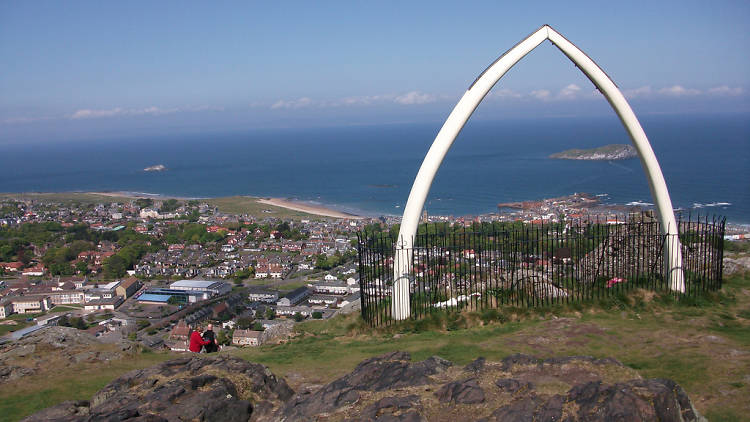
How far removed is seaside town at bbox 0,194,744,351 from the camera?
20266 mm

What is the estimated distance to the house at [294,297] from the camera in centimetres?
2261

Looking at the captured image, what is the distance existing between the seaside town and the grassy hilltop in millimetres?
2158

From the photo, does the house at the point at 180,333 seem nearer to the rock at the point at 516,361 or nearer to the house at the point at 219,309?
the house at the point at 219,309

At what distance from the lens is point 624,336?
858 cm

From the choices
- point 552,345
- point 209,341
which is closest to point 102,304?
point 209,341

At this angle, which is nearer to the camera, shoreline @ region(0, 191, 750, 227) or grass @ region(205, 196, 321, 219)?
shoreline @ region(0, 191, 750, 227)

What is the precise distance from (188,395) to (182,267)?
28.1m

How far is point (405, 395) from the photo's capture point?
5.48m

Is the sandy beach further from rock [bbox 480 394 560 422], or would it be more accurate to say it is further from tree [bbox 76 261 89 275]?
rock [bbox 480 394 560 422]

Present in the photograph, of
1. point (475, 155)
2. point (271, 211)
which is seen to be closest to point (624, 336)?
point (271, 211)

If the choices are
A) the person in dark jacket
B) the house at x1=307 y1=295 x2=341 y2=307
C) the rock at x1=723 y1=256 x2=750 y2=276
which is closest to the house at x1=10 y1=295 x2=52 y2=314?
the house at x1=307 y1=295 x2=341 y2=307

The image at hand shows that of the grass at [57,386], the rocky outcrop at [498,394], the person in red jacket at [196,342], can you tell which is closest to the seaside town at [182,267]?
the person in red jacket at [196,342]

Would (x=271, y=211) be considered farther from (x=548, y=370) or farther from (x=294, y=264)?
(x=548, y=370)

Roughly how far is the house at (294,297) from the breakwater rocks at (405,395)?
52.4 ft
